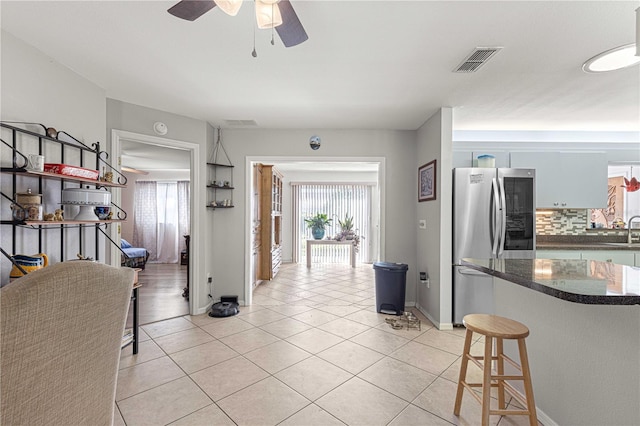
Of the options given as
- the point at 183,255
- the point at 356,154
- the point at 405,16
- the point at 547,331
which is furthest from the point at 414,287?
the point at 183,255

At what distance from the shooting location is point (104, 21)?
1736 mm

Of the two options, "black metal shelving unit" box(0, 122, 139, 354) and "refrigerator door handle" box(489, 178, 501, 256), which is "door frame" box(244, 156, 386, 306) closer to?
"refrigerator door handle" box(489, 178, 501, 256)

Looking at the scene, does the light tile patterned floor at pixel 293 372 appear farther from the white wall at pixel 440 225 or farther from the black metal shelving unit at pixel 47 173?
the black metal shelving unit at pixel 47 173

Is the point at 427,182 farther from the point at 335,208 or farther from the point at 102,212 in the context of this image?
the point at 335,208

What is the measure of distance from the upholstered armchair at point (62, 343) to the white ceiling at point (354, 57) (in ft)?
5.18

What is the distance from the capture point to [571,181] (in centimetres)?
377

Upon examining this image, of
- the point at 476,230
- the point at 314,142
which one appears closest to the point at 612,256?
the point at 476,230

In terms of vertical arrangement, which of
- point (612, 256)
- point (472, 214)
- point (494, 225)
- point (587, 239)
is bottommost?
point (612, 256)

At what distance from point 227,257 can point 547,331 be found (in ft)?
11.1

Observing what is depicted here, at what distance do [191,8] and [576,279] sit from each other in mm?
2126

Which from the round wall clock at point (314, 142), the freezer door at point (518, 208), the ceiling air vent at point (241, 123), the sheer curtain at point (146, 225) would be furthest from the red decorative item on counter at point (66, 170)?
the sheer curtain at point (146, 225)

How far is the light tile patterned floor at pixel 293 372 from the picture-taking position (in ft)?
5.78

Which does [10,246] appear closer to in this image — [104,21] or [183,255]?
[104,21]

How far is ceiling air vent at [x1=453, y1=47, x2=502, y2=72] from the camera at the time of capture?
2000 millimetres
